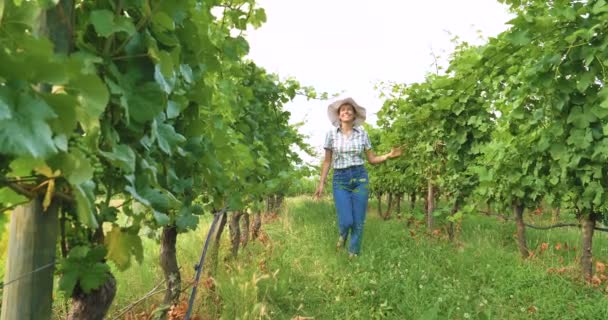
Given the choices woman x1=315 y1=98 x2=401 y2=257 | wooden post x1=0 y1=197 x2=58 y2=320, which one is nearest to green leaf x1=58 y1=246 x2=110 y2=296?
wooden post x1=0 y1=197 x2=58 y2=320

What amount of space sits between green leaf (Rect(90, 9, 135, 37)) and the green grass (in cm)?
228

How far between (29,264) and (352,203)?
4518mm

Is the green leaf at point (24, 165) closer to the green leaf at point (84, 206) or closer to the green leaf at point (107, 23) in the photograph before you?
the green leaf at point (84, 206)

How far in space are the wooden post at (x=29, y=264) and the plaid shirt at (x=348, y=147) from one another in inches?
175

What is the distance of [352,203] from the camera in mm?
5285

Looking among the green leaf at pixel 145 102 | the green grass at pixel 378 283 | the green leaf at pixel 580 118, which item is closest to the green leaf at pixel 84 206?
the green leaf at pixel 145 102

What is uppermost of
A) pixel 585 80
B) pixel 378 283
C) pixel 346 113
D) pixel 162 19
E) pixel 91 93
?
pixel 346 113

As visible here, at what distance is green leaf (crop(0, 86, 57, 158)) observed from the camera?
56 cm

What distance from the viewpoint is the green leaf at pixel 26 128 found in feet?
1.84

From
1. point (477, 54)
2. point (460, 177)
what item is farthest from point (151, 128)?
point (460, 177)

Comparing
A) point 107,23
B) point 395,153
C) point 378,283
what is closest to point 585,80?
point 378,283

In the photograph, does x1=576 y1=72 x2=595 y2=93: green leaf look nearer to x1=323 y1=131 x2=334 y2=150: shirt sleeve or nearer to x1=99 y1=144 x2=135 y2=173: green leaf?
x1=323 y1=131 x2=334 y2=150: shirt sleeve

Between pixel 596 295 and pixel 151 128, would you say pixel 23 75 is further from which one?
pixel 596 295

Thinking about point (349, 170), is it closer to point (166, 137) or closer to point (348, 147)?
point (348, 147)
